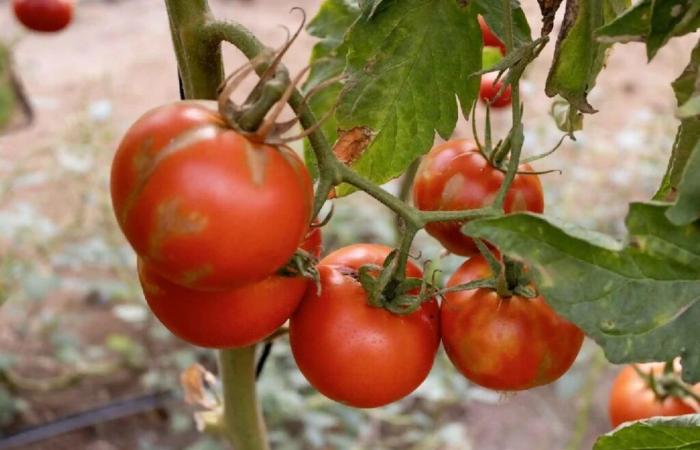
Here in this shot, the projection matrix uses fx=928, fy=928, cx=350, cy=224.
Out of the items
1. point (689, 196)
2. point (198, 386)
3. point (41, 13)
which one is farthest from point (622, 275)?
point (41, 13)

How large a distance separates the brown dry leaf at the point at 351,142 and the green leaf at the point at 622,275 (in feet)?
0.76

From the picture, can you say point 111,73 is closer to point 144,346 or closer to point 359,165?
point 144,346

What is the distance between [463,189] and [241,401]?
11.1 inches

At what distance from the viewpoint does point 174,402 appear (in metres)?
2.12

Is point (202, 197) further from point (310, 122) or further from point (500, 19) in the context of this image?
point (500, 19)

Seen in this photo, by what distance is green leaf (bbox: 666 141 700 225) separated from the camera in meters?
0.47

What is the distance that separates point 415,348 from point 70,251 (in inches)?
61.4

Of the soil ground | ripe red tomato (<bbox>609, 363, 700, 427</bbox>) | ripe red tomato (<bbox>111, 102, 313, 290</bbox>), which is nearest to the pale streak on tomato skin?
ripe red tomato (<bbox>111, 102, 313, 290</bbox>)

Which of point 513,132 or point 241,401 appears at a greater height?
point 513,132

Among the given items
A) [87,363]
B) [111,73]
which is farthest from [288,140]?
[111,73]

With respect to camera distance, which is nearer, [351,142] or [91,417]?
[351,142]

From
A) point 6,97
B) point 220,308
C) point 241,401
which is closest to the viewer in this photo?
point 220,308

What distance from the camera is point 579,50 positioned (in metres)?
0.60

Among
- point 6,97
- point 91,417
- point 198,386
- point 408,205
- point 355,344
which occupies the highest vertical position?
point 408,205
